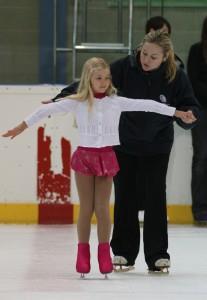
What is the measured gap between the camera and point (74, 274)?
4484mm

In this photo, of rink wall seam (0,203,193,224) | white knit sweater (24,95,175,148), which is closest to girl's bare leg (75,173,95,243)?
white knit sweater (24,95,175,148)

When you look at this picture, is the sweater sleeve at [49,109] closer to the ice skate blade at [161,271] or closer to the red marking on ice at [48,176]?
the ice skate blade at [161,271]

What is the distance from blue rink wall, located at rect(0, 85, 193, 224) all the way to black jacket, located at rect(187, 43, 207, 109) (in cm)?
79

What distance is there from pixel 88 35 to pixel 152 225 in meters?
3.23

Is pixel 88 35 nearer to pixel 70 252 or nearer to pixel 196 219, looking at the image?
pixel 196 219

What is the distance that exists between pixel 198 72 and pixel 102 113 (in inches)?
105

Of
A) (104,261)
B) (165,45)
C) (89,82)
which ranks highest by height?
(165,45)

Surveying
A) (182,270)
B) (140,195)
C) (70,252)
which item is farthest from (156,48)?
(70,252)

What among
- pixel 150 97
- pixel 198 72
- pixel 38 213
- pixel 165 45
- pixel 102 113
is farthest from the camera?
pixel 38 213

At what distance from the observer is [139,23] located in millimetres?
7395

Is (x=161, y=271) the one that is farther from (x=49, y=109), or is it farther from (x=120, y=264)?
(x=49, y=109)

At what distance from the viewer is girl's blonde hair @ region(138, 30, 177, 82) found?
14.2ft

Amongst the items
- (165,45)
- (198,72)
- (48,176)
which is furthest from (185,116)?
(48,176)

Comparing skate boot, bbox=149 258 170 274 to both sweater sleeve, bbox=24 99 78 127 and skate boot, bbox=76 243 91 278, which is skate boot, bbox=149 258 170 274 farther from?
sweater sleeve, bbox=24 99 78 127
